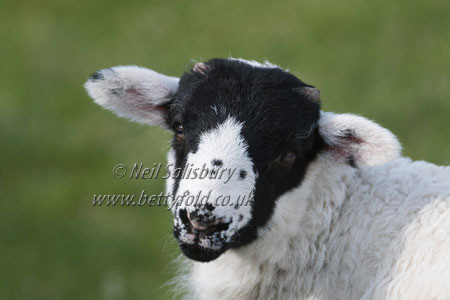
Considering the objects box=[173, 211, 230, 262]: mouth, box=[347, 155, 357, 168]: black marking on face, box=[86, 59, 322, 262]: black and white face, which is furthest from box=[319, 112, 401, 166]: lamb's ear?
box=[173, 211, 230, 262]: mouth

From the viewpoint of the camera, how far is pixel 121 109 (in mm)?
5336

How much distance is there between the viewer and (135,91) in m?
5.25

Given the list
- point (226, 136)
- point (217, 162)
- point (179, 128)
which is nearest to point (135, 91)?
point (179, 128)

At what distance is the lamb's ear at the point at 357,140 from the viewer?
188 inches

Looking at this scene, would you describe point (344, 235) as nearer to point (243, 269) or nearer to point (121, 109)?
point (243, 269)

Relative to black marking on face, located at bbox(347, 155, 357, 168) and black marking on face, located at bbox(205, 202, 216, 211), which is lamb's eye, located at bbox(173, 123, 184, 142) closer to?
black marking on face, located at bbox(205, 202, 216, 211)

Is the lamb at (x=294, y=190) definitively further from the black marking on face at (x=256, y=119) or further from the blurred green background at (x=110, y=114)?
the blurred green background at (x=110, y=114)

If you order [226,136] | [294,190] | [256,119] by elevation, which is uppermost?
[256,119]

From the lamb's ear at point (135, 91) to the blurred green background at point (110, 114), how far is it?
1.11 metres

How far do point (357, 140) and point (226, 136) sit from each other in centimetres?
91

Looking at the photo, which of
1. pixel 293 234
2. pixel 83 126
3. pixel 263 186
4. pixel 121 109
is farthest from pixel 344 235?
pixel 83 126

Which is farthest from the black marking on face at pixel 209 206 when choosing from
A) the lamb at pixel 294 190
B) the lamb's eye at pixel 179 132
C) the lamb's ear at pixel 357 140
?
the lamb's ear at pixel 357 140

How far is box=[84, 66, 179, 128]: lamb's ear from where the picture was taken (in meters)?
5.12

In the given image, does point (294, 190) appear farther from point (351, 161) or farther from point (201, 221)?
point (201, 221)
